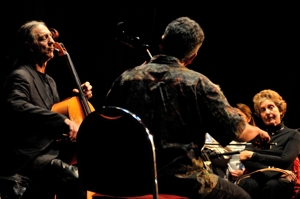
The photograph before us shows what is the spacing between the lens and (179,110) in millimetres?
1958

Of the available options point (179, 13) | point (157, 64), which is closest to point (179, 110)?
point (157, 64)

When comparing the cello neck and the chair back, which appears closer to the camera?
the chair back

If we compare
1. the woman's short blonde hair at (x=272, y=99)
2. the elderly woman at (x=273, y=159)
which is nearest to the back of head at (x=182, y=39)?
the elderly woman at (x=273, y=159)

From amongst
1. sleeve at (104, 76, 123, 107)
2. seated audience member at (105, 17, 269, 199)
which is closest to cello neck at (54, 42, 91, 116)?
sleeve at (104, 76, 123, 107)

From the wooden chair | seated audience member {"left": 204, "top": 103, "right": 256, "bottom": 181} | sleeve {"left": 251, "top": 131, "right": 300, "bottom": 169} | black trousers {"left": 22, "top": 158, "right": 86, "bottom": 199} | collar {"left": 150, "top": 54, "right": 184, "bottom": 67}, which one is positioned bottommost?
seated audience member {"left": 204, "top": 103, "right": 256, "bottom": 181}

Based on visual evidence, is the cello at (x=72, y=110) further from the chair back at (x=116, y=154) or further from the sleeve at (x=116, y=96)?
the chair back at (x=116, y=154)

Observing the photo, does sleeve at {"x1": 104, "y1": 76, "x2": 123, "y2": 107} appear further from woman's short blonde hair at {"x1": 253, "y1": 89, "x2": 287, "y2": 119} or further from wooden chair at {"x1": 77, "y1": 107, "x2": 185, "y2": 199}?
woman's short blonde hair at {"x1": 253, "y1": 89, "x2": 287, "y2": 119}

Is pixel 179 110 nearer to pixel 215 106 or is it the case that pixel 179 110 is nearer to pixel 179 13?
pixel 215 106

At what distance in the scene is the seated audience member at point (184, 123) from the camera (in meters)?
1.92

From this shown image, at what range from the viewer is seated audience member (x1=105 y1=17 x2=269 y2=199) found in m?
1.92

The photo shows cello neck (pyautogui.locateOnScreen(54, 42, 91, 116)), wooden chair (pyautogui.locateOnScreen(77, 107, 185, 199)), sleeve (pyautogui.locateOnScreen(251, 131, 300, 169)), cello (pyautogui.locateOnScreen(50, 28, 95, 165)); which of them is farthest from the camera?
sleeve (pyautogui.locateOnScreen(251, 131, 300, 169))

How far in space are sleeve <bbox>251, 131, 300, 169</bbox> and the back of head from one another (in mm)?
1813

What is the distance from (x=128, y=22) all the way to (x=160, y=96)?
2778 millimetres

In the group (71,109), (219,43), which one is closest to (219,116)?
(71,109)
